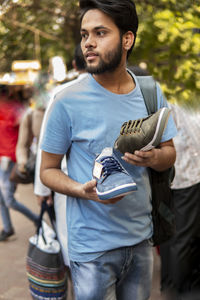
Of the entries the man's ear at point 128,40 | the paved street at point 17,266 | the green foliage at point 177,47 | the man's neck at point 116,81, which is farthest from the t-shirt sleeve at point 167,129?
the paved street at point 17,266

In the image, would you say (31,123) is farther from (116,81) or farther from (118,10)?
(118,10)

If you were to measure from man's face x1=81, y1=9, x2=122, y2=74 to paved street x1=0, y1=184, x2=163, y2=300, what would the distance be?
2.57 m

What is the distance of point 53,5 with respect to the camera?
32.1 ft

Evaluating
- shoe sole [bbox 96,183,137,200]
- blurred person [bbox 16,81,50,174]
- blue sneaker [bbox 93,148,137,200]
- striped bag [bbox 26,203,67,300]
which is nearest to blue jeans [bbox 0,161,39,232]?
blurred person [bbox 16,81,50,174]

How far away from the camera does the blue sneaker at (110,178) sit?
1.79 metres

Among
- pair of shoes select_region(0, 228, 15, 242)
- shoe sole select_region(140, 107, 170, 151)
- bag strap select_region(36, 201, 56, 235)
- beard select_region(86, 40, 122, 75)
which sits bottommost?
pair of shoes select_region(0, 228, 15, 242)

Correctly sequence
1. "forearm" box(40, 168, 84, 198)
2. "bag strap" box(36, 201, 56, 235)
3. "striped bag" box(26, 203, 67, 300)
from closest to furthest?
"forearm" box(40, 168, 84, 198)
"striped bag" box(26, 203, 67, 300)
"bag strap" box(36, 201, 56, 235)

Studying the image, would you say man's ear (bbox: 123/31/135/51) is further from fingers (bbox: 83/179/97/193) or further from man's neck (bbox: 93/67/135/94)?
fingers (bbox: 83/179/97/193)

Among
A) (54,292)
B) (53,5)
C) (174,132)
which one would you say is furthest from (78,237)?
(53,5)

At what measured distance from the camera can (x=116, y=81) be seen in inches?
85.8

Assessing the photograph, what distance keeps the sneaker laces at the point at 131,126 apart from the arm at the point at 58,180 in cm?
29

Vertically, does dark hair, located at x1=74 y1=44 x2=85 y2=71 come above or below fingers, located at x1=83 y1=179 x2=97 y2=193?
below

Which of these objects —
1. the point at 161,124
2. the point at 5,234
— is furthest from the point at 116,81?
the point at 5,234

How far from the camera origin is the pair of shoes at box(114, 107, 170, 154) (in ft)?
5.96
